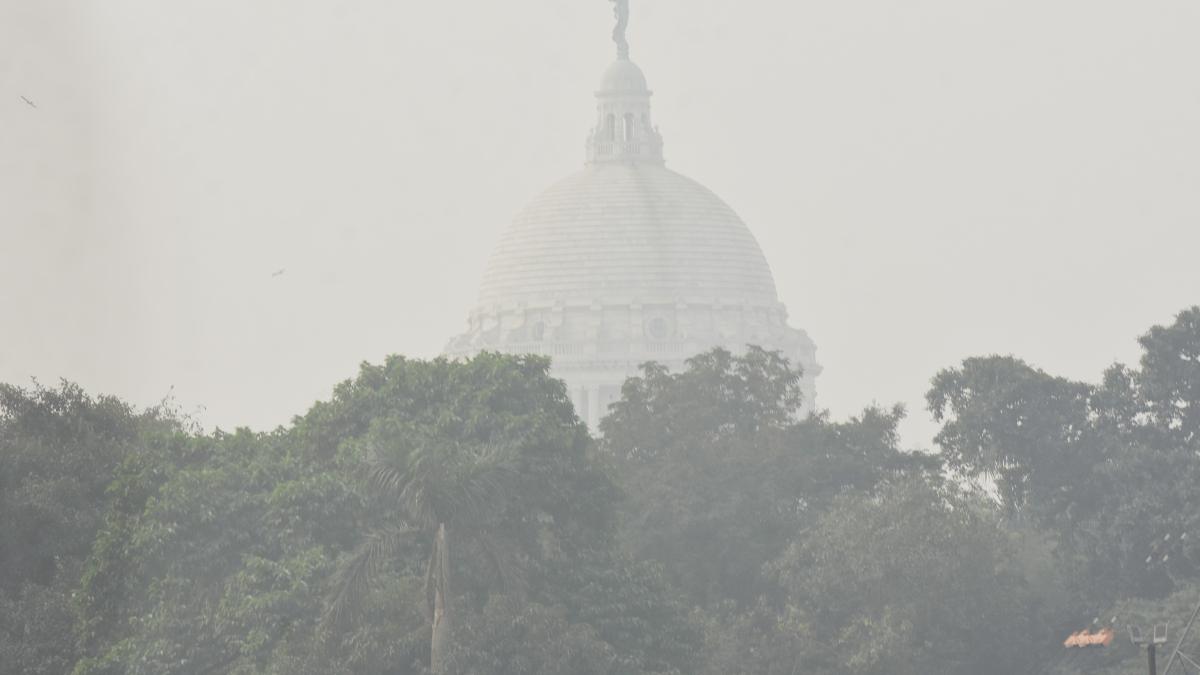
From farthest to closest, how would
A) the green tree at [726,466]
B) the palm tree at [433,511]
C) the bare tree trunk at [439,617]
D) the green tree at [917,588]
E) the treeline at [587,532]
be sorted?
the green tree at [726,466]
the green tree at [917,588]
the treeline at [587,532]
the palm tree at [433,511]
the bare tree trunk at [439,617]

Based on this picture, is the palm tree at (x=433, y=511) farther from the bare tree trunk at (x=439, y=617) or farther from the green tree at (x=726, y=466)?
the green tree at (x=726, y=466)

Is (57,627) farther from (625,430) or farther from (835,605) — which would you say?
(625,430)

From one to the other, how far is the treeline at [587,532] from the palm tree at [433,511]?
69 millimetres

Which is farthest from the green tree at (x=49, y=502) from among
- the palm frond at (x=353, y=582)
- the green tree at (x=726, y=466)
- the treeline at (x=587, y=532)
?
the green tree at (x=726, y=466)

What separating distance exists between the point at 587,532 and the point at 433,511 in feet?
26.3

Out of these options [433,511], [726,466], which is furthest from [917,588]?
[433,511]

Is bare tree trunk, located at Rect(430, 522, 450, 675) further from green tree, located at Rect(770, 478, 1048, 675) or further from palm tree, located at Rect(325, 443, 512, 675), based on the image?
green tree, located at Rect(770, 478, 1048, 675)

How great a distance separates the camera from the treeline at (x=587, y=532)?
6288cm

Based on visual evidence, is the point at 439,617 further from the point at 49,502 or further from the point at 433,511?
the point at 49,502

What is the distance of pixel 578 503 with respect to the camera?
69750 millimetres

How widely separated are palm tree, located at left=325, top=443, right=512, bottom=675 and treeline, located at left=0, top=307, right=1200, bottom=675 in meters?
0.07

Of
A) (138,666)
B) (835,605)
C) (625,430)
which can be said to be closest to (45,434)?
(138,666)

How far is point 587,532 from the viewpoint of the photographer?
70000 millimetres

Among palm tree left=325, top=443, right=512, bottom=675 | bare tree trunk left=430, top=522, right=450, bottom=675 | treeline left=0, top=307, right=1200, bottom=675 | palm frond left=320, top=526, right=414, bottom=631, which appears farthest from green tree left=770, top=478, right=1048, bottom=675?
palm frond left=320, top=526, right=414, bottom=631
